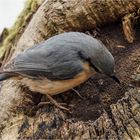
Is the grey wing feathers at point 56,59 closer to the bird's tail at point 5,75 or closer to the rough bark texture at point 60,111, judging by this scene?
the bird's tail at point 5,75

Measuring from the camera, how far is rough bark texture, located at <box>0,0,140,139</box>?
9.26 ft

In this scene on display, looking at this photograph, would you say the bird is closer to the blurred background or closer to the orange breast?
the orange breast

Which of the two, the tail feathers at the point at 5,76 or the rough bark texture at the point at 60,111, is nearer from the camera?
the rough bark texture at the point at 60,111

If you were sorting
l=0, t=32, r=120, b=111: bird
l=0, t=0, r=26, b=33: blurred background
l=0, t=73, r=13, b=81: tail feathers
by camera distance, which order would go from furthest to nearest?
l=0, t=0, r=26, b=33: blurred background, l=0, t=73, r=13, b=81: tail feathers, l=0, t=32, r=120, b=111: bird

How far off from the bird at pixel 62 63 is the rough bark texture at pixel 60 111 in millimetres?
111

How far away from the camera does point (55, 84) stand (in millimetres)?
3326

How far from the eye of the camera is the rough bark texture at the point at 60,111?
2822 mm

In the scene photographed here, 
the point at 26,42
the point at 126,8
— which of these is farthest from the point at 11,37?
the point at 126,8

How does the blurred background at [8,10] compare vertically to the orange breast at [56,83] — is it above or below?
below

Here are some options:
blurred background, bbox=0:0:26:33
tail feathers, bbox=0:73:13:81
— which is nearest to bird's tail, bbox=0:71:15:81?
tail feathers, bbox=0:73:13:81

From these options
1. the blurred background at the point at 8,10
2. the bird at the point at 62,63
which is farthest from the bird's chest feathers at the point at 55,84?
the blurred background at the point at 8,10

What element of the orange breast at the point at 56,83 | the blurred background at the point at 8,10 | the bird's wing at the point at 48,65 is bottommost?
the blurred background at the point at 8,10

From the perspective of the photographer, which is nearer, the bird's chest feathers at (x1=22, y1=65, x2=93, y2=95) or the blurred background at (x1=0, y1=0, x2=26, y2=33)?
the bird's chest feathers at (x1=22, y1=65, x2=93, y2=95)

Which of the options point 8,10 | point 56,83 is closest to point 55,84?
point 56,83
